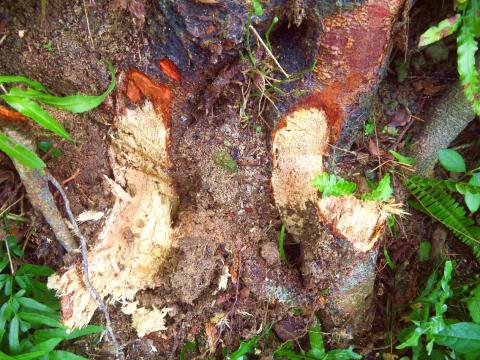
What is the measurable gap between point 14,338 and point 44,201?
61 centimetres

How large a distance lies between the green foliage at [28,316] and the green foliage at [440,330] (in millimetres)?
1497

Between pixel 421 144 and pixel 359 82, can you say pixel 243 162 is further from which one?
pixel 421 144

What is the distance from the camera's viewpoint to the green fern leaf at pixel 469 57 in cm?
167

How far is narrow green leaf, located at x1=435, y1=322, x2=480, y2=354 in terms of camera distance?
6.18 feet

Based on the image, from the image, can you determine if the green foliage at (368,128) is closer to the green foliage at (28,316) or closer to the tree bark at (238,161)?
the tree bark at (238,161)

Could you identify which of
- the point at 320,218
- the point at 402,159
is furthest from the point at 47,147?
the point at 402,159

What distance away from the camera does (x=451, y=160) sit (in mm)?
2053

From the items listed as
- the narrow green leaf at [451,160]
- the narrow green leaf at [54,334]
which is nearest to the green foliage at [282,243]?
the narrow green leaf at [451,160]

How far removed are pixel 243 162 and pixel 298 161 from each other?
24 centimetres

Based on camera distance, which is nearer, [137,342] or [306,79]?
[306,79]

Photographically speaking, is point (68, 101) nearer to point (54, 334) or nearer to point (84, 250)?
point (84, 250)

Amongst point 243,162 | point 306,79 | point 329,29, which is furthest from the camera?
point 243,162

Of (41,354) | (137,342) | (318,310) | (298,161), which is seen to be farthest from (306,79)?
(41,354)

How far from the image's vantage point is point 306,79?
1.70 metres
